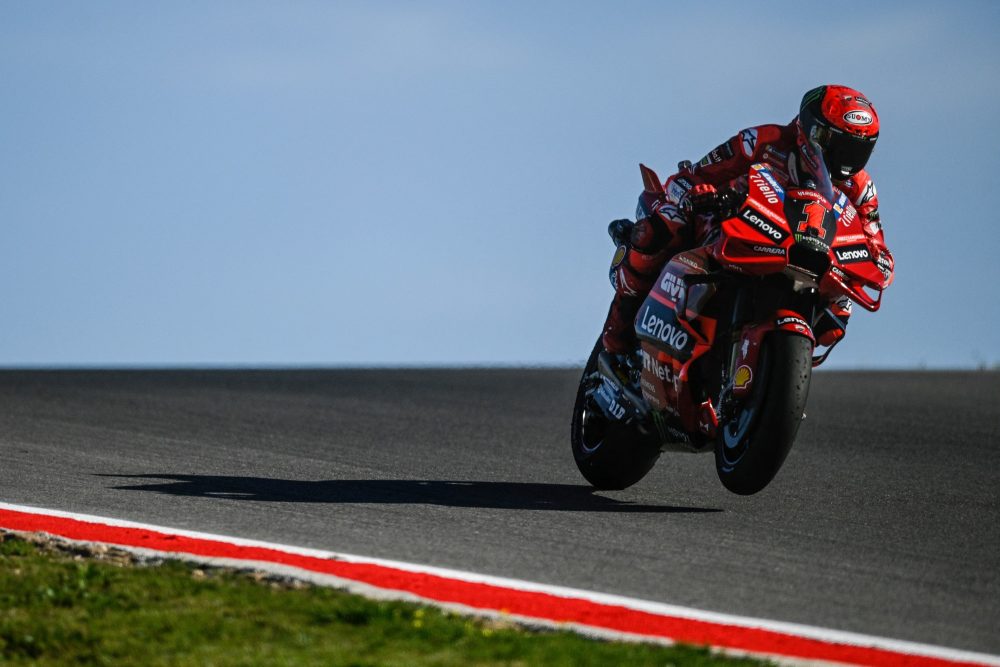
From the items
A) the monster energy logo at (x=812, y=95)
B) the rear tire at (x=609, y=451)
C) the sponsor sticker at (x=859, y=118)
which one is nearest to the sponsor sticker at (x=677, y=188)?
the monster energy logo at (x=812, y=95)

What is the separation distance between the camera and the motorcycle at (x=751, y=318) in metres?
7.09

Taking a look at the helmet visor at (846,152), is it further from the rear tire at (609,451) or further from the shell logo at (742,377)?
the rear tire at (609,451)

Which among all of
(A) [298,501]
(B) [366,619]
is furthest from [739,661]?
(A) [298,501]

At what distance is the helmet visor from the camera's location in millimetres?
7750

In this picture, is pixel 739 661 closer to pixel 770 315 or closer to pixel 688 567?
pixel 688 567

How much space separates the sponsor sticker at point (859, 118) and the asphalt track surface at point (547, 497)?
82.4 inches

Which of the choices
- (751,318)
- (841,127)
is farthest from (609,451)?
(841,127)

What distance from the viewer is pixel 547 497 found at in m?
8.33

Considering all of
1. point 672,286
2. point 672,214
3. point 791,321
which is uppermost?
point 672,214

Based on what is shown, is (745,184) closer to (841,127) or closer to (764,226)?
(764,226)

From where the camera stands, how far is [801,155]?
7.97 m

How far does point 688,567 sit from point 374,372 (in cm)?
1705

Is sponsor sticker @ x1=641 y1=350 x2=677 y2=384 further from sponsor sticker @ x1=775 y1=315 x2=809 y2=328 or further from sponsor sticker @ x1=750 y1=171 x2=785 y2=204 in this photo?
sponsor sticker @ x1=750 y1=171 x2=785 y2=204

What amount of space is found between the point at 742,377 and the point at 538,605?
8.54 ft
